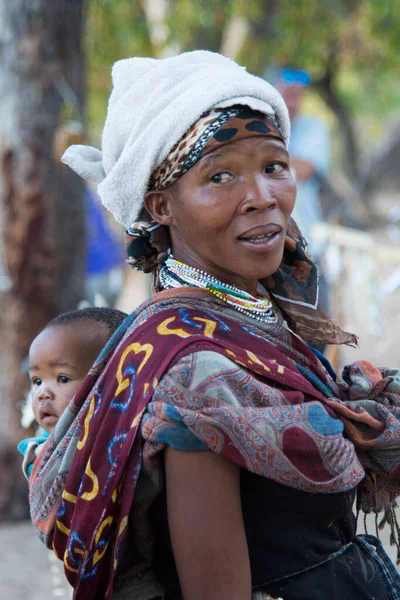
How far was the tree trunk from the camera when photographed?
15.4 feet

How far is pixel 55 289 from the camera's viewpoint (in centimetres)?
491

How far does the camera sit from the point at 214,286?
179 cm

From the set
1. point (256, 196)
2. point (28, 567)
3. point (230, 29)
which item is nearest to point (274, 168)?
point (256, 196)

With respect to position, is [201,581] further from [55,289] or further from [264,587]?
[55,289]

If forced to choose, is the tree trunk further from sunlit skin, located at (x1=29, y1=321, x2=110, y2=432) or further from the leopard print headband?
the leopard print headband

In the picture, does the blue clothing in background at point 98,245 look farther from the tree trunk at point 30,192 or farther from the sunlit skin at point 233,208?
the sunlit skin at point 233,208

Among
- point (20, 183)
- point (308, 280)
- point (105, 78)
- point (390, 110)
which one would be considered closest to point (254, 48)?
point (105, 78)

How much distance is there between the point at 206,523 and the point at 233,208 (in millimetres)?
655

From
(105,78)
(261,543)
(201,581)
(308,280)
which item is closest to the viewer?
(201,581)

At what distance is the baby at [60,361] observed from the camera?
2.15m

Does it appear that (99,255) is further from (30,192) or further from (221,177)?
(221,177)

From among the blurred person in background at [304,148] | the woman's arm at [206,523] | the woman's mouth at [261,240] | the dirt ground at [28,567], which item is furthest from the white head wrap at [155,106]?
the blurred person in background at [304,148]

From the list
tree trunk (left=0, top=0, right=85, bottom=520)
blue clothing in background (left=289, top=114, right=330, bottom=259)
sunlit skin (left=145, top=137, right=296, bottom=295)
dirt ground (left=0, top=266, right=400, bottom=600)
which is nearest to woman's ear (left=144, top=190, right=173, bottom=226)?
sunlit skin (left=145, top=137, right=296, bottom=295)

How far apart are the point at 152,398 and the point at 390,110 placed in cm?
2459
